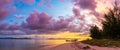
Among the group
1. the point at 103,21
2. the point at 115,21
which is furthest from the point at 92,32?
the point at 115,21

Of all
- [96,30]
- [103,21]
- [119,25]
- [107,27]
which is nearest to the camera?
[119,25]

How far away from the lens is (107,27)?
39.4 meters

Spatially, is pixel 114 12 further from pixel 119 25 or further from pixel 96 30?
pixel 96 30

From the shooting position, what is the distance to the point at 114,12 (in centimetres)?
4162

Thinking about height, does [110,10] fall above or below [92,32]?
above

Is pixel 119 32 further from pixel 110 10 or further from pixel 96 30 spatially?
pixel 96 30

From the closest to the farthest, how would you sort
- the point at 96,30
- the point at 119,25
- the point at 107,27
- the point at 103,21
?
the point at 119,25 < the point at 107,27 < the point at 103,21 < the point at 96,30

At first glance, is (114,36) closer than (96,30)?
Yes

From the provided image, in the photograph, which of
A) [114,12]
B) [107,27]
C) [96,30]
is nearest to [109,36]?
[107,27]

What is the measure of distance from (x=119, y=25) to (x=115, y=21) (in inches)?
77.5

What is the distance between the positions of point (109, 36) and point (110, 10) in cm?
525

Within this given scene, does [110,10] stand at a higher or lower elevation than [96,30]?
higher

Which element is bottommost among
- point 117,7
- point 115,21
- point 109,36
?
point 109,36

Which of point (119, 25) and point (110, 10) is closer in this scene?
point (119, 25)
